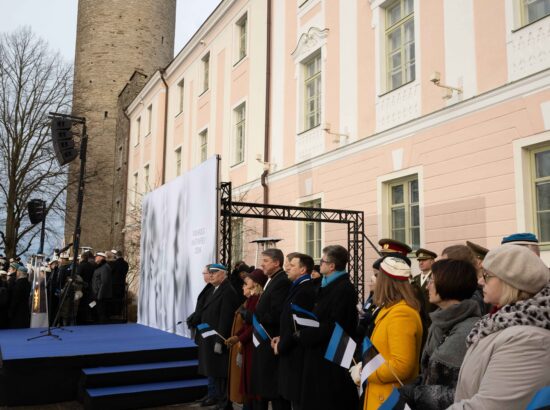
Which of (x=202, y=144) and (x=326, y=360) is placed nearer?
(x=326, y=360)

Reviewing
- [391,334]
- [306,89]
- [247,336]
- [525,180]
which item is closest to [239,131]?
[306,89]

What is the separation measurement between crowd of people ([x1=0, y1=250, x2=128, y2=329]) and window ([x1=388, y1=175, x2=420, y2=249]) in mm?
6547

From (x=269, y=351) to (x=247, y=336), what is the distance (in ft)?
2.06

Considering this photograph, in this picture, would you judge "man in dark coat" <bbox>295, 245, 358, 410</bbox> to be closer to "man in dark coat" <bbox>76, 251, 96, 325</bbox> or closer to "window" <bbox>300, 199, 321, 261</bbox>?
"window" <bbox>300, 199, 321, 261</bbox>

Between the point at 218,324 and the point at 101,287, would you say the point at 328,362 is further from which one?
the point at 101,287

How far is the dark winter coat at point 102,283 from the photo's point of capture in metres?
13.4

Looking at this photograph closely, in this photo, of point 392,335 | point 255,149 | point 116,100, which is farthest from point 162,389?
point 116,100

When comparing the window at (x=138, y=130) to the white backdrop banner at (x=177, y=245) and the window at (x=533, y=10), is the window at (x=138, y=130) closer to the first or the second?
the white backdrop banner at (x=177, y=245)

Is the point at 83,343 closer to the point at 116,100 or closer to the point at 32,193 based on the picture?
the point at 32,193

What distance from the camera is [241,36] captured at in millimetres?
17719

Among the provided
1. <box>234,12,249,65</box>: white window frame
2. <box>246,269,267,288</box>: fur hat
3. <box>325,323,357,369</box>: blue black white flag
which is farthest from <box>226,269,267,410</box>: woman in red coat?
<box>234,12,249,65</box>: white window frame

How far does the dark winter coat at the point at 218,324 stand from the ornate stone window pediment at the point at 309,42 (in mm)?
7593

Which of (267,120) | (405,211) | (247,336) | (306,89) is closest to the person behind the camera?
(247,336)

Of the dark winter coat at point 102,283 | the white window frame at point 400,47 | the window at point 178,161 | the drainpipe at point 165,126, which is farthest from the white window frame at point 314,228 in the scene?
the drainpipe at point 165,126
